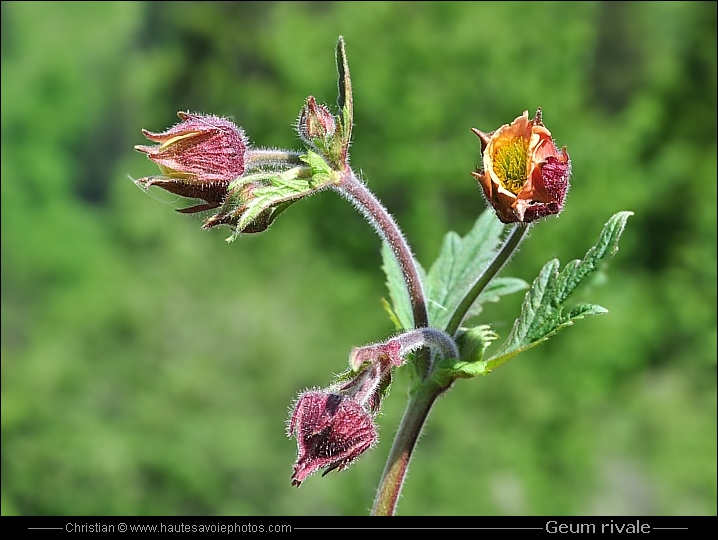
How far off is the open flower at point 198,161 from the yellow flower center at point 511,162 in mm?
534

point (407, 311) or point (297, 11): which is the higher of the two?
point (297, 11)

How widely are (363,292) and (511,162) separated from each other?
49.2 ft

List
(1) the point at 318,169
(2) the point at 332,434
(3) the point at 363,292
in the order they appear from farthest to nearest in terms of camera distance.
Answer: (3) the point at 363,292
(1) the point at 318,169
(2) the point at 332,434

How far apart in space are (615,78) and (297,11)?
27.6ft

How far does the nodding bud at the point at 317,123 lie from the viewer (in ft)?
5.50

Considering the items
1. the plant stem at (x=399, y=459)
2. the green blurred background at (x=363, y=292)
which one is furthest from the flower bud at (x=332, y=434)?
the green blurred background at (x=363, y=292)

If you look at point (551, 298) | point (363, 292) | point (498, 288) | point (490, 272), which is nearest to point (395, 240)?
point (490, 272)

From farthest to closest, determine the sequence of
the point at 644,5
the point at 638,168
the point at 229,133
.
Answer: the point at 644,5 < the point at 638,168 < the point at 229,133

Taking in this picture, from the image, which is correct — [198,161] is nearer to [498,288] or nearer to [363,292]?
[498,288]

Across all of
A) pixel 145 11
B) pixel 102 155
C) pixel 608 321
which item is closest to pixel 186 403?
Answer: pixel 608 321

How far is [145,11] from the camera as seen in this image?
2361cm

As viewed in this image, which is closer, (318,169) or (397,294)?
(318,169)

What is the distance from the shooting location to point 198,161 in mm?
1681
